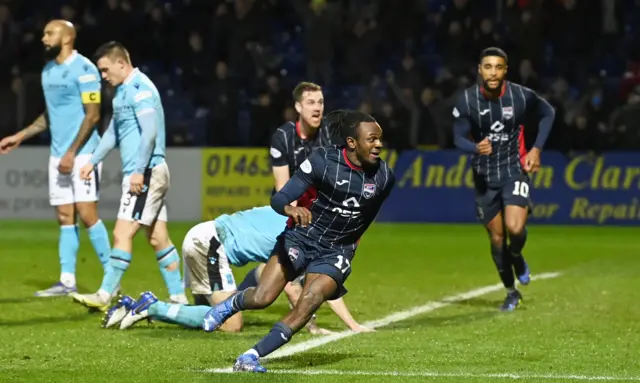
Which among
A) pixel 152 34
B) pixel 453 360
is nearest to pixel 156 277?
pixel 453 360

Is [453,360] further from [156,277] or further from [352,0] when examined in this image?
[352,0]

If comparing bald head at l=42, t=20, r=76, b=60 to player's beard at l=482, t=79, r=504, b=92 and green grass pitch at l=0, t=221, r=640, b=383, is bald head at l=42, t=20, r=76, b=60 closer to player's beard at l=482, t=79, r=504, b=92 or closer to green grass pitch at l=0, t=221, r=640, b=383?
green grass pitch at l=0, t=221, r=640, b=383

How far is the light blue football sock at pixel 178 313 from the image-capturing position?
911 centimetres

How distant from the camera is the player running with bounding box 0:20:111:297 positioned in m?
11.6

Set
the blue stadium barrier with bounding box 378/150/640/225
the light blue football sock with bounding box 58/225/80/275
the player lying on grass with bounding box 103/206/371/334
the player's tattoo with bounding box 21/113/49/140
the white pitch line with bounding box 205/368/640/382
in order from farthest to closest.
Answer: the blue stadium barrier with bounding box 378/150/640/225 → the player's tattoo with bounding box 21/113/49/140 → the light blue football sock with bounding box 58/225/80/275 → the player lying on grass with bounding box 103/206/371/334 → the white pitch line with bounding box 205/368/640/382

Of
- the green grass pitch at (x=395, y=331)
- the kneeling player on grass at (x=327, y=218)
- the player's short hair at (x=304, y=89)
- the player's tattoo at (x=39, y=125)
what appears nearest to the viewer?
the green grass pitch at (x=395, y=331)

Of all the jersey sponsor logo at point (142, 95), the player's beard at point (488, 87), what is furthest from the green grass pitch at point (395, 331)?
the player's beard at point (488, 87)

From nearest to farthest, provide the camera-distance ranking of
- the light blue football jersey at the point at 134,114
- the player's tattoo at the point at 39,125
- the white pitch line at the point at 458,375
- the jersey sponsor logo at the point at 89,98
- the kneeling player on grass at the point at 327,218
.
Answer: the white pitch line at the point at 458,375
the kneeling player on grass at the point at 327,218
the light blue football jersey at the point at 134,114
the jersey sponsor logo at the point at 89,98
the player's tattoo at the point at 39,125

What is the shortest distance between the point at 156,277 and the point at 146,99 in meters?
3.39

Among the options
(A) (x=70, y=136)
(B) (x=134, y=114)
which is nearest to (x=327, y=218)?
(B) (x=134, y=114)

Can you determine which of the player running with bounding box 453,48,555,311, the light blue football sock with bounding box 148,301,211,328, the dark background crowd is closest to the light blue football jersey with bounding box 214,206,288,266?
the light blue football sock with bounding box 148,301,211,328

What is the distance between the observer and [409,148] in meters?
20.8

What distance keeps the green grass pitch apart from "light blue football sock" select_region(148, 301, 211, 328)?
0.09m

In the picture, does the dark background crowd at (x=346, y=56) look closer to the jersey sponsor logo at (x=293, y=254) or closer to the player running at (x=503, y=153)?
the player running at (x=503, y=153)
